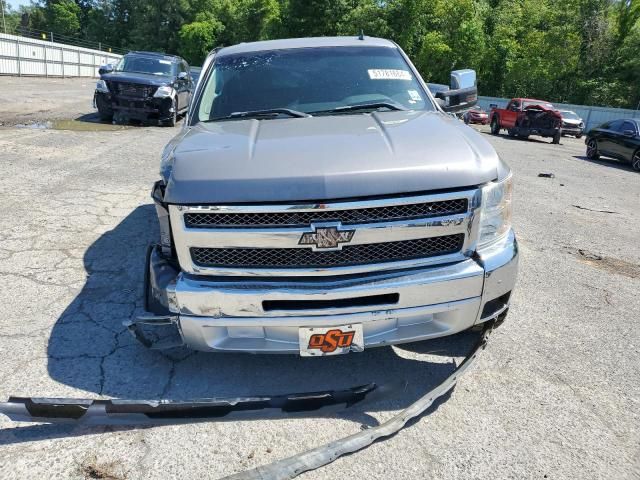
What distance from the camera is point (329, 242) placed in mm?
2516

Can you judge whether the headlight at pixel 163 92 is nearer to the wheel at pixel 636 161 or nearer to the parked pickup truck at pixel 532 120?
the wheel at pixel 636 161

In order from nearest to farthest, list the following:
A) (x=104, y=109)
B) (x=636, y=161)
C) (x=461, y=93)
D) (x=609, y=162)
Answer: (x=461, y=93) < (x=104, y=109) < (x=636, y=161) < (x=609, y=162)

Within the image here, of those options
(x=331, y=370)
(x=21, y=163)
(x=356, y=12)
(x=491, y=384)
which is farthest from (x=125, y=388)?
(x=356, y=12)

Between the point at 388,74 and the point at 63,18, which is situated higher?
the point at 63,18

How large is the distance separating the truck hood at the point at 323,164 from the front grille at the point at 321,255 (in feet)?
0.88

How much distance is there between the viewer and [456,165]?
8.52 ft

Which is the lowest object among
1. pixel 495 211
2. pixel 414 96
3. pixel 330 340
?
pixel 330 340

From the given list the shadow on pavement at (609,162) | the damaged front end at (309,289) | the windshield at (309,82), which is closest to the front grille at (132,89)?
the windshield at (309,82)

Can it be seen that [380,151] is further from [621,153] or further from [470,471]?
[621,153]

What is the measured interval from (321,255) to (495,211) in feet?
3.21

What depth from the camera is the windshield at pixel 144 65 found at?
13742 millimetres

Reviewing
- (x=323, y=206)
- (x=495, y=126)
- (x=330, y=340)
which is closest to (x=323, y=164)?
(x=323, y=206)

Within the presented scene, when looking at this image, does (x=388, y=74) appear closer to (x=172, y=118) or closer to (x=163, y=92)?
(x=163, y=92)

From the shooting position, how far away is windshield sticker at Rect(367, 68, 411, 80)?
13.2 ft
